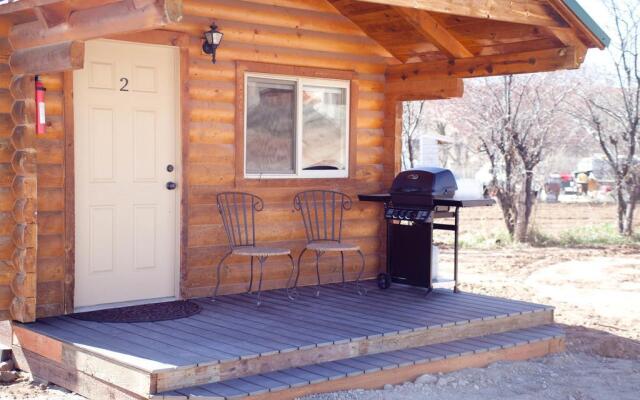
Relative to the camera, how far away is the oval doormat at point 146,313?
597 centimetres

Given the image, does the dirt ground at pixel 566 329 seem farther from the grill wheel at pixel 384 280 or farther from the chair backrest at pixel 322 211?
the chair backrest at pixel 322 211

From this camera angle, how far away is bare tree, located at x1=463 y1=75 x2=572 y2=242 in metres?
13.2

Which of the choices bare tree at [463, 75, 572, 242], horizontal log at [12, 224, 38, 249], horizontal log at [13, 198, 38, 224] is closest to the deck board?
horizontal log at [12, 224, 38, 249]

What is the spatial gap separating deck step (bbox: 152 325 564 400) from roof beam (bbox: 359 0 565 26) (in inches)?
91.8

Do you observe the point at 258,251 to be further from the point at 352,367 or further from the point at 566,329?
the point at 566,329

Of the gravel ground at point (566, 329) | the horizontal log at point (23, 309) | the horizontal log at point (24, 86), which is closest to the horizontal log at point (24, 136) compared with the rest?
the horizontal log at point (24, 86)

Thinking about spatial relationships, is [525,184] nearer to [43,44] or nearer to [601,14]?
[601,14]

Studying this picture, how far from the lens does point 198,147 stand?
22.1 ft

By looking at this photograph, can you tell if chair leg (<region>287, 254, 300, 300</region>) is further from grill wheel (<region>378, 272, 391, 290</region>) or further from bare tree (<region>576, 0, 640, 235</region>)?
bare tree (<region>576, 0, 640, 235</region>)

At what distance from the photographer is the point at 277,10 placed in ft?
23.9

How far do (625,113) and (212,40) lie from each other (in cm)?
897

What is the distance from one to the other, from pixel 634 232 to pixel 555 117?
2.24 metres

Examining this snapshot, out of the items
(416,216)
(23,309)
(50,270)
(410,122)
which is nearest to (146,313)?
(50,270)

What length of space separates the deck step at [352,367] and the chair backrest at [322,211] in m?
1.89
